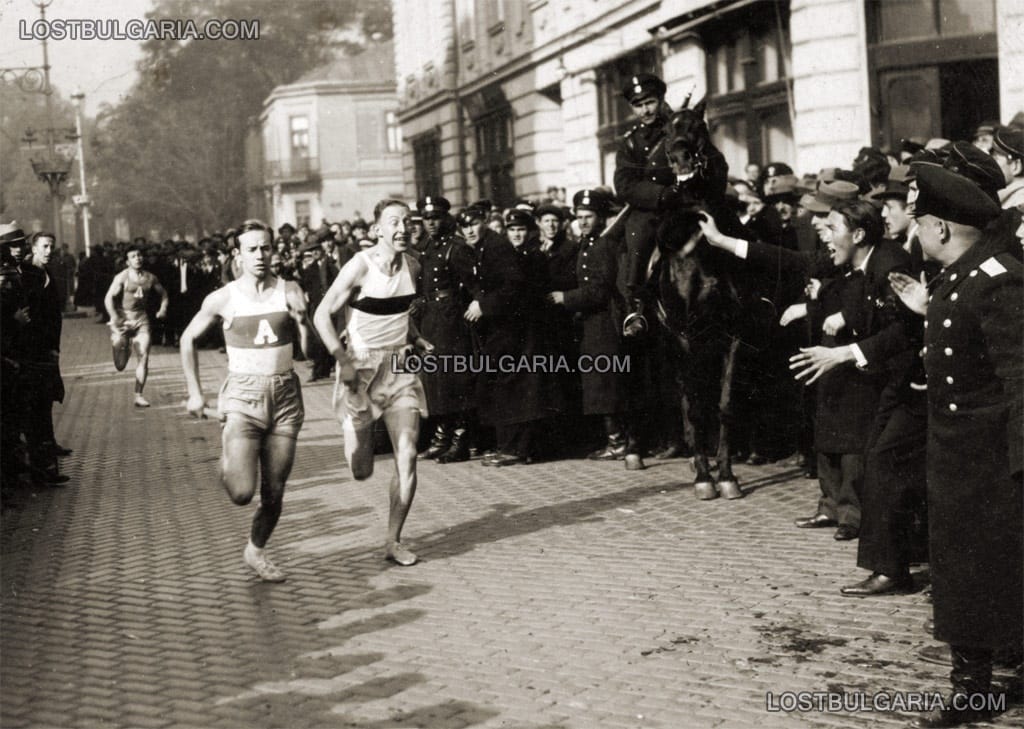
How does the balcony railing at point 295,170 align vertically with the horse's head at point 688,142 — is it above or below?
above

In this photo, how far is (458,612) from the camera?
284 inches

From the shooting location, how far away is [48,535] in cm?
998

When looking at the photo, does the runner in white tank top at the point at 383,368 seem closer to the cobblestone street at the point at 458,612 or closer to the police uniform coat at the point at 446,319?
the cobblestone street at the point at 458,612

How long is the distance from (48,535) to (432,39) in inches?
1176

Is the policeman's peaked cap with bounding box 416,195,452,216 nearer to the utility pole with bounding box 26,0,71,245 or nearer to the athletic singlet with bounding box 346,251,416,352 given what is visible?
the athletic singlet with bounding box 346,251,416,352

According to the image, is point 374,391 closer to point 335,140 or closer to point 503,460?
point 503,460

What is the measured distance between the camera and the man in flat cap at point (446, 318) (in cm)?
1259

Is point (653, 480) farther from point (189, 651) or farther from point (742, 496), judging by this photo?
point (189, 651)

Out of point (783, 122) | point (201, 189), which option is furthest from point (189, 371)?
point (201, 189)

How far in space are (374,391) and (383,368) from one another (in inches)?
5.9

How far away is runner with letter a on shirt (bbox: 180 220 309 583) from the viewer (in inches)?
313

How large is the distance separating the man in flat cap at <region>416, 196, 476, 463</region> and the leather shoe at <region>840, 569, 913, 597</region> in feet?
19.7

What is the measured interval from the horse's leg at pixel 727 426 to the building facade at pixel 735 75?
6.47 ft

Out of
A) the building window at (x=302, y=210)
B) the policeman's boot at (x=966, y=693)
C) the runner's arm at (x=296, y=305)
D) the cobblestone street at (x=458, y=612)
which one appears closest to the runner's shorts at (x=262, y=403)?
the runner's arm at (x=296, y=305)
